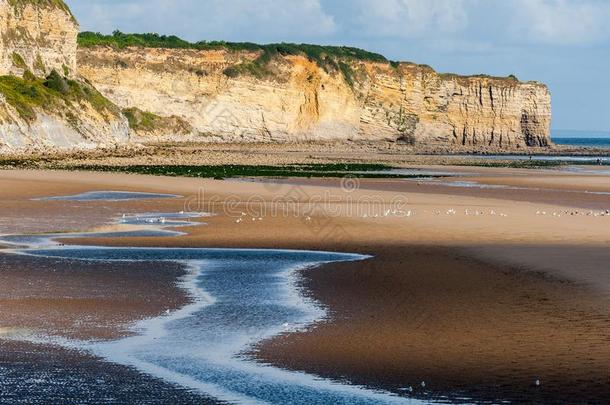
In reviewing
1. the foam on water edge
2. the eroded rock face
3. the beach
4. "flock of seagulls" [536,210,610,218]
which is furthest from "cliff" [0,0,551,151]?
the foam on water edge

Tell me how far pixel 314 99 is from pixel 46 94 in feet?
166

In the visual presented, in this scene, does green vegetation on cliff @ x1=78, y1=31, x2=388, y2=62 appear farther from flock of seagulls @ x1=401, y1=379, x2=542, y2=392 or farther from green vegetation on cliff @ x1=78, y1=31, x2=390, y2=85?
flock of seagulls @ x1=401, y1=379, x2=542, y2=392

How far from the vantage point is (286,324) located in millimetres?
11836

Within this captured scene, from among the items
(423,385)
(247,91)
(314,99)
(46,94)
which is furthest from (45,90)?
(423,385)

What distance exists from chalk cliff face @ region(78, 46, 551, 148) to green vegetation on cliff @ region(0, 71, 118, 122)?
793 inches

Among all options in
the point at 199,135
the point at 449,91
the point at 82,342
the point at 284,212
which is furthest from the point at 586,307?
the point at 449,91

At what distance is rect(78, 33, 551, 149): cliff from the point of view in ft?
305

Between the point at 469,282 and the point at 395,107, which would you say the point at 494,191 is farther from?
the point at 395,107

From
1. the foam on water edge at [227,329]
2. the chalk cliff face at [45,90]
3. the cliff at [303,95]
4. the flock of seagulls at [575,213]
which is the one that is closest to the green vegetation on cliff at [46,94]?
the chalk cliff face at [45,90]

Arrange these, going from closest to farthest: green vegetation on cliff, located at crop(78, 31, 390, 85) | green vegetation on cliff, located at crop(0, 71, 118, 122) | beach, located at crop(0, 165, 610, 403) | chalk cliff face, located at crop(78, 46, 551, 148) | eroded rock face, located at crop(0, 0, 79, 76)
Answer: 1. beach, located at crop(0, 165, 610, 403)
2. green vegetation on cliff, located at crop(0, 71, 118, 122)
3. eroded rock face, located at crop(0, 0, 79, 76)
4. chalk cliff face, located at crop(78, 46, 551, 148)
5. green vegetation on cliff, located at crop(78, 31, 390, 85)

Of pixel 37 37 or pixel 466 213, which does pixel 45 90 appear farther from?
pixel 466 213

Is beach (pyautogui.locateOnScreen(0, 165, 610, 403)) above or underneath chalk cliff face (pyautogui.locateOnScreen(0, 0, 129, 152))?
underneath

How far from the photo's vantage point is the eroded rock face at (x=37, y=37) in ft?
208

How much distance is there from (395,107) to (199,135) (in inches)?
1022
